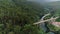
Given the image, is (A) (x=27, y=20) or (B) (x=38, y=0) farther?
(B) (x=38, y=0)

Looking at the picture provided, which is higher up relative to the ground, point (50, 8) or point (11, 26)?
point (50, 8)

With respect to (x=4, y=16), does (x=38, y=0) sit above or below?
above

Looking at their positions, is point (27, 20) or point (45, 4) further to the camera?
point (45, 4)

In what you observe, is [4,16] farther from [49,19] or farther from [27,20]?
[49,19]

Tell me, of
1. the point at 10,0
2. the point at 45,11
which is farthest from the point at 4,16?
the point at 45,11

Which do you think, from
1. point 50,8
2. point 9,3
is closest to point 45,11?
point 50,8

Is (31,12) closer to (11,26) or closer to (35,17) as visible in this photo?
(35,17)
